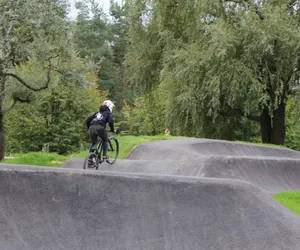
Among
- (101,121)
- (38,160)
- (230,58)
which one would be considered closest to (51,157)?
(38,160)

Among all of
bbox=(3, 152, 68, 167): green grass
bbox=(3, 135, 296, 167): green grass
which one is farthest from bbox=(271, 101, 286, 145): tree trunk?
bbox=(3, 152, 68, 167): green grass

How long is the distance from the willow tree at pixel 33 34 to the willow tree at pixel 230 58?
20.4ft

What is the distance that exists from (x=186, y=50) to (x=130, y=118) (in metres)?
24.8

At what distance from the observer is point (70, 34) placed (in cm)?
1639

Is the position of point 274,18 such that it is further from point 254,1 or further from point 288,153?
point 288,153

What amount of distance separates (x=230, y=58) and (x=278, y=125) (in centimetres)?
520

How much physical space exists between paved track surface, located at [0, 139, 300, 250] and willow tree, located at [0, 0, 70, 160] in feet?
30.3

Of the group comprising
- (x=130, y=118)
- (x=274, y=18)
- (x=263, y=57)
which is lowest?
(x=130, y=118)

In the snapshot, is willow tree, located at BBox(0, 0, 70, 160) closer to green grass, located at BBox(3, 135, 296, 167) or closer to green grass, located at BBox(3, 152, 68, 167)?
green grass, located at BBox(3, 135, 296, 167)

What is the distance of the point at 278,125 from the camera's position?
876 inches

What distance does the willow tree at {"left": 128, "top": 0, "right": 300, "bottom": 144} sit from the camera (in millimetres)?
18500

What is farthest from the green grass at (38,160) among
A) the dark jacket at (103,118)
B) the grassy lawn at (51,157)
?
the dark jacket at (103,118)

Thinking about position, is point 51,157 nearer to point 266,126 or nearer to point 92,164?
point 92,164

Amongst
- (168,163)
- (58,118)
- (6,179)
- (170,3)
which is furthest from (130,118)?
(6,179)
